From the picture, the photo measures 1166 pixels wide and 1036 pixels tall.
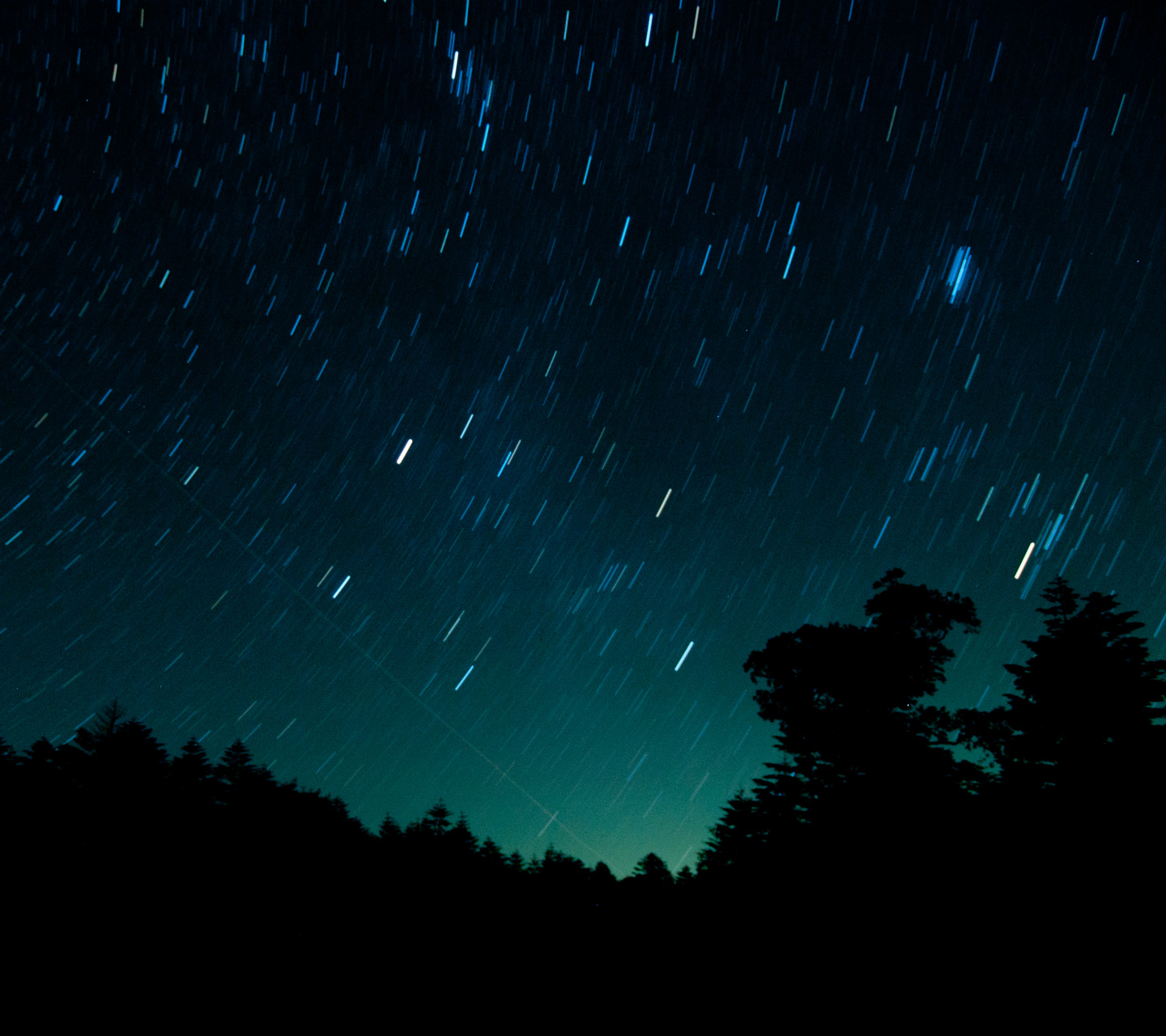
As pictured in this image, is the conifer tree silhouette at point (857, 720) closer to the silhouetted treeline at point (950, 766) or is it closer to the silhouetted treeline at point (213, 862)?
the silhouetted treeline at point (950, 766)

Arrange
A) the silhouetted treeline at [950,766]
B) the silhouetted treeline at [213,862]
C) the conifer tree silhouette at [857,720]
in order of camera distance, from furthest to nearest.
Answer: the silhouetted treeline at [213,862]
the conifer tree silhouette at [857,720]
the silhouetted treeline at [950,766]

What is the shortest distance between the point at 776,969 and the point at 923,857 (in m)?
3.70

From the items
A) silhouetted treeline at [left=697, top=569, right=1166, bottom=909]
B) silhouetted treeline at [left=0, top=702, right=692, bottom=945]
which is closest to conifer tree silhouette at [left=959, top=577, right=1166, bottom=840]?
silhouetted treeline at [left=697, top=569, right=1166, bottom=909]

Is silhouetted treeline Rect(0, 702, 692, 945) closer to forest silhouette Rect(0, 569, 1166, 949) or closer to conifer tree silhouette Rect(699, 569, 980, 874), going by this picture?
forest silhouette Rect(0, 569, 1166, 949)

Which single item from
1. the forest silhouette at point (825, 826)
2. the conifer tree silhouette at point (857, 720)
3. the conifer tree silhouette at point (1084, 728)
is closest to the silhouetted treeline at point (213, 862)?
the forest silhouette at point (825, 826)

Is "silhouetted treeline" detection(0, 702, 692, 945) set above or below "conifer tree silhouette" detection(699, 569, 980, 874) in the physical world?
below

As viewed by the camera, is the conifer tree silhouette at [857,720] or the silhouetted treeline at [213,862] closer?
the conifer tree silhouette at [857,720]

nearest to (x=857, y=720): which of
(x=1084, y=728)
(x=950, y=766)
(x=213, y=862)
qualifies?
(x=950, y=766)

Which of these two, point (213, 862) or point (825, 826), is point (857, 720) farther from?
point (213, 862)

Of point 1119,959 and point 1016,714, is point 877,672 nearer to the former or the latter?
point 1016,714

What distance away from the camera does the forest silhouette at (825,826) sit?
10312 millimetres

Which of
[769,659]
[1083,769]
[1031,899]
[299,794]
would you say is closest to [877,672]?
[769,659]

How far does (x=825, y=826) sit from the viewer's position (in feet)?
48.6

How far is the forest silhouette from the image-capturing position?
33.8 ft
